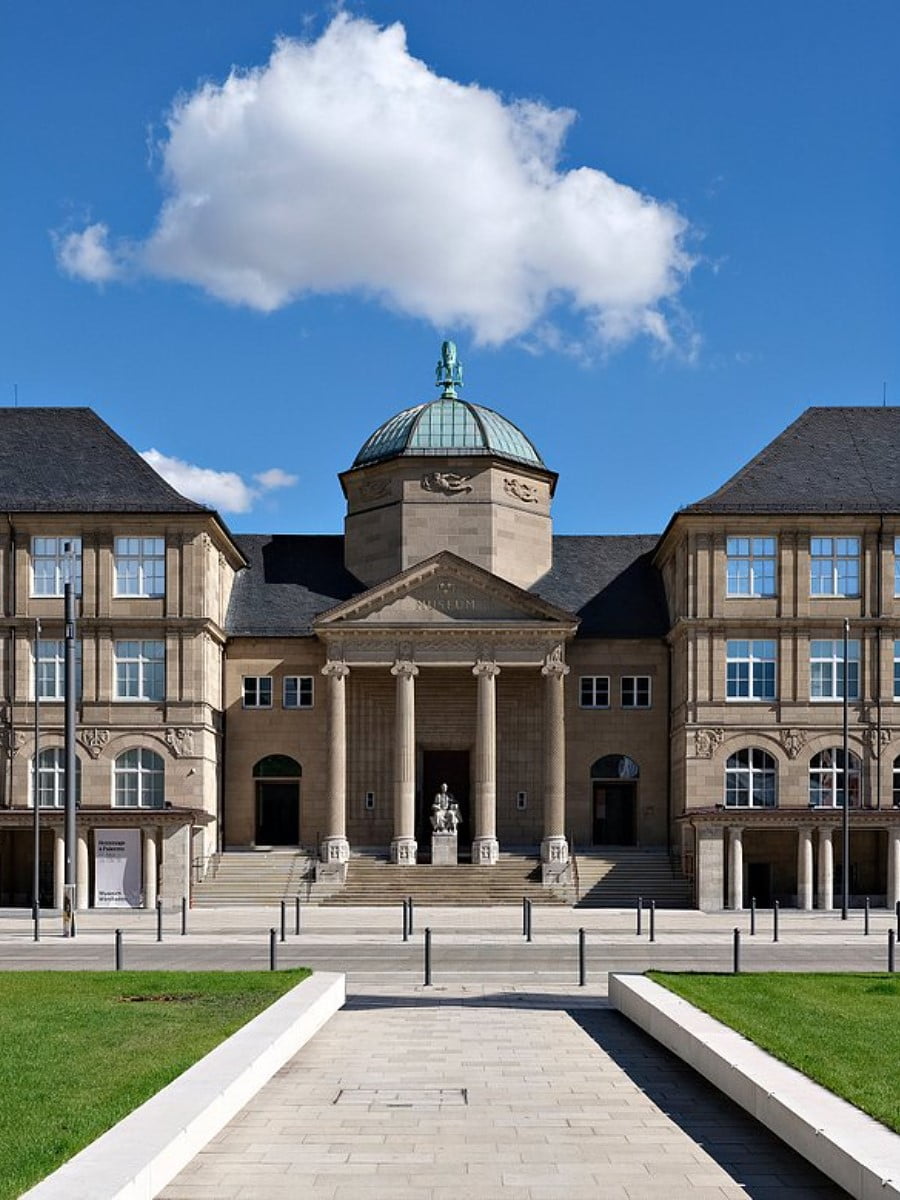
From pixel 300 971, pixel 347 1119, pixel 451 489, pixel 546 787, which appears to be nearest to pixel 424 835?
pixel 546 787

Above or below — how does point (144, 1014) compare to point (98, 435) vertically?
below

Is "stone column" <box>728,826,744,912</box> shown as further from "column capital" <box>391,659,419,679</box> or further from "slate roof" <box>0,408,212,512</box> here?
"slate roof" <box>0,408,212,512</box>

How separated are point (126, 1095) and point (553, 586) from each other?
174 ft

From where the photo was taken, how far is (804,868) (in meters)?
53.9

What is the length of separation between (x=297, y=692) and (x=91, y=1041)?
46090mm

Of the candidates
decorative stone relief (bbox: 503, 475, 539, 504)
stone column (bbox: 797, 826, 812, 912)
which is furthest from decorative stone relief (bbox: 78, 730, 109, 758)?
stone column (bbox: 797, 826, 812, 912)

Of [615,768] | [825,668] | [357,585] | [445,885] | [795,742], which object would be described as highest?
[357,585]

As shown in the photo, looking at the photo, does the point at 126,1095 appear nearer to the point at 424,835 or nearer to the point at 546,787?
the point at 546,787

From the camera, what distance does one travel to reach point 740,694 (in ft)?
190

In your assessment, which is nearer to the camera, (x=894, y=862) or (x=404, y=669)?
(x=894, y=862)

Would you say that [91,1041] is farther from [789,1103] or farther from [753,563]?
[753,563]

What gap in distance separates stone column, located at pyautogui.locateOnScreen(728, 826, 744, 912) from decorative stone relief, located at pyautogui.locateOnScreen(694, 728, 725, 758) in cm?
421

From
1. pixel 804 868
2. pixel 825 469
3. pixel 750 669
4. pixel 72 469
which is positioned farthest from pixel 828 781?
pixel 72 469

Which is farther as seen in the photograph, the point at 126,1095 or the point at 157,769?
the point at 157,769
